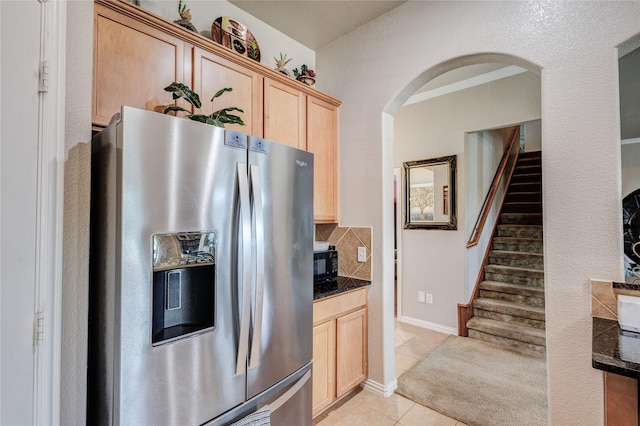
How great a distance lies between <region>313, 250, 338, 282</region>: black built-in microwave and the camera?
2.37 meters

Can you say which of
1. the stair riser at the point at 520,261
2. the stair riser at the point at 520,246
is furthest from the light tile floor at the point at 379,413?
the stair riser at the point at 520,246

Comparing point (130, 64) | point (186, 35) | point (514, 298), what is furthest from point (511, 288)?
point (130, 64)

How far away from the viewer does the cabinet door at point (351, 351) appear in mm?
2238

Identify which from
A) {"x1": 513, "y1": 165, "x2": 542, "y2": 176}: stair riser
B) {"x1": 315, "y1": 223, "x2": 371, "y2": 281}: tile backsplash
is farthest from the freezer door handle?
{"x1": 513, "y1": 165, "x2": 542, "y2": 176}: stair riser

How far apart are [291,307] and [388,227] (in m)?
1.21

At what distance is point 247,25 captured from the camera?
2.45 metres

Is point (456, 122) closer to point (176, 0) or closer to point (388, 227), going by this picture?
point (388, 227)

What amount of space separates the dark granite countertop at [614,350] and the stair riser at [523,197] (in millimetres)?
4175

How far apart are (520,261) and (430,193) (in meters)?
1.51

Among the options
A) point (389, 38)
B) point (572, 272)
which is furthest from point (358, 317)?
point (389, 38)

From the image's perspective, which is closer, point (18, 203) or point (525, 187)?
point (18, 203)

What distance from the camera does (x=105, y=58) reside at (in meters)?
1.43

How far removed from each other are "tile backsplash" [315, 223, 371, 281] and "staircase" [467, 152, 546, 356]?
185 centimetres

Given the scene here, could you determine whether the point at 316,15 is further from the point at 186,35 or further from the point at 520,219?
the point at 520,219
